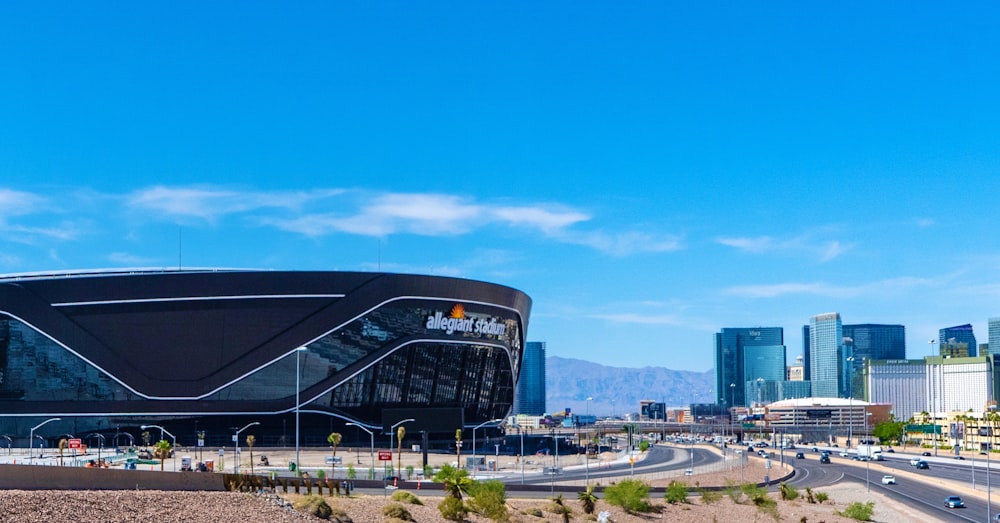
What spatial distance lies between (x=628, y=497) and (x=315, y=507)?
27.3m

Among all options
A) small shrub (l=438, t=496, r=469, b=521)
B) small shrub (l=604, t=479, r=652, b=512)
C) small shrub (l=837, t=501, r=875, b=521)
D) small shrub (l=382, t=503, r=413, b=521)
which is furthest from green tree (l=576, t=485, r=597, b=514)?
small shrub (l=837, t=501, r=875, b=521)

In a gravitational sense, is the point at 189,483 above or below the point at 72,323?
below

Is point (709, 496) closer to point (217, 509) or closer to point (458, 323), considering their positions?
point (217, 509)

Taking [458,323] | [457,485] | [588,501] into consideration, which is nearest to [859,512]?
[588,501]

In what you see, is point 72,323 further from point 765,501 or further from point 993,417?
point 993,417

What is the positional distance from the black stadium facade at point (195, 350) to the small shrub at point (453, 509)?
69.0 m

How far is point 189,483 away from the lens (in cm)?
4638

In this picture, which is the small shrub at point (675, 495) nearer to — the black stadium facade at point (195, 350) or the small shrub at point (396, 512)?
the small shrub at point (396, 512)

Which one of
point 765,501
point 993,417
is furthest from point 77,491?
point 993,417

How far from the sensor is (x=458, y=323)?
13988 cm

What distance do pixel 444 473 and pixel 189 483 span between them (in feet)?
96.8

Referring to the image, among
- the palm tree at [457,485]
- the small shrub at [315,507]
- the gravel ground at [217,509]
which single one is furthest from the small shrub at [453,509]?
the small shrub at [315,507]

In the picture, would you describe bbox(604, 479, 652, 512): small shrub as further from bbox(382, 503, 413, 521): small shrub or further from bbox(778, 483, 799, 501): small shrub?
bbox(382, 503, 413, 521): small shrub

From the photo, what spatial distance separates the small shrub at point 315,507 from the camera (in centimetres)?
4762
